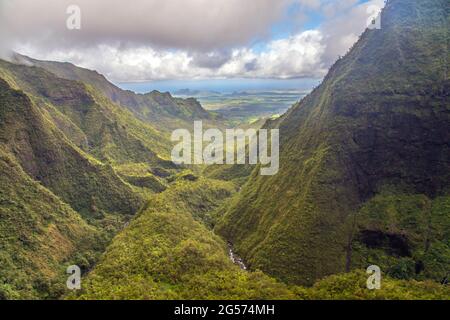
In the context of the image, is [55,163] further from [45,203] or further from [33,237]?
[33,237]

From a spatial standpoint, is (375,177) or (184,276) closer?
(184,276)

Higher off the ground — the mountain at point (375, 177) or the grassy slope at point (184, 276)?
the mountain at point (375, 177)

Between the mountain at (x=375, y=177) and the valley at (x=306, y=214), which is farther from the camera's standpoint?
the mountain at (x=375, y=177)

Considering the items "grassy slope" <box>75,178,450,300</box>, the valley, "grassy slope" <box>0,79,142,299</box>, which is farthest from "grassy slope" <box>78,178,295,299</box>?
"grassy slope" <box>0,79,142,299</box>

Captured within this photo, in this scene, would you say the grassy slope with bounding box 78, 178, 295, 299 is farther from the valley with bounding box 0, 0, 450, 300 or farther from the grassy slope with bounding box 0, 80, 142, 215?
the grassy slope with bounding box 0, 80, 142, 215

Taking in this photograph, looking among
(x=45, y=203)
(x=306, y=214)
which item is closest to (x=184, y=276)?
(x=306, y=214)

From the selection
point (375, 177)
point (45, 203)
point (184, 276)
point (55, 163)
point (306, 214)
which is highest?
point (375, 177)

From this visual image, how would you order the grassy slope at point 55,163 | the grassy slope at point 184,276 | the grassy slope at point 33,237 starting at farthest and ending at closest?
the grassy slope at point 55,163, the grassy slope at point 33,237, the grassy slope at point 184,276

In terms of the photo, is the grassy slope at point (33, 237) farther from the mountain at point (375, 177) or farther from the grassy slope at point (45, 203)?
the mountain at point (375, 177)

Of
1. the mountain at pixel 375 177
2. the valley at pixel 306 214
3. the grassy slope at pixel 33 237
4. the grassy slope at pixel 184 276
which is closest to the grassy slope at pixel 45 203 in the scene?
the grassy slope at pixel 33 237
